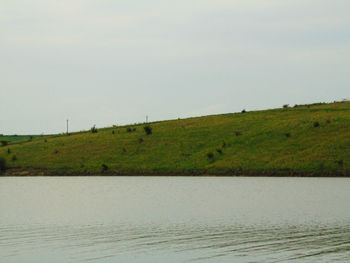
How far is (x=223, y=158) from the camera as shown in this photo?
305ft

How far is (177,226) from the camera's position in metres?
33.9

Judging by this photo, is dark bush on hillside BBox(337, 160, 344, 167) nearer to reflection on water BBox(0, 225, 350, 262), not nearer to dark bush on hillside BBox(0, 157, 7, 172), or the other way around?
reflection on water BBox(0, 225, 350, 262)

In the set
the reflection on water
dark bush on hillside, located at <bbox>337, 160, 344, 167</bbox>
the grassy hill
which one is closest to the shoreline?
the grassy hill

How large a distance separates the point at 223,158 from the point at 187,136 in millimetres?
18985

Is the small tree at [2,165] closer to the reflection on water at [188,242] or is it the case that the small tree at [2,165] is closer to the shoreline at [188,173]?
the shoreline at [188,173]

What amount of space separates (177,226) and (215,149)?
64619 mm

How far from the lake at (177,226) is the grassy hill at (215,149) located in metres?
27.6

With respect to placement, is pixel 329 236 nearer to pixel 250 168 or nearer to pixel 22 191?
pixel 22 191

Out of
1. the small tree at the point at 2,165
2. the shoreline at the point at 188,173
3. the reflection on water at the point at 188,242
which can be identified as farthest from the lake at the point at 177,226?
the small tree at the point at 2,165

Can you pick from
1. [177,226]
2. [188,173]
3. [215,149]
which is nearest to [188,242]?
[177,226]

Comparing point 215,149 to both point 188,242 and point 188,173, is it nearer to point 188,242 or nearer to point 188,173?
point 188,173

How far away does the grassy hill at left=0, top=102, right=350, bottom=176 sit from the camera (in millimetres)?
86500

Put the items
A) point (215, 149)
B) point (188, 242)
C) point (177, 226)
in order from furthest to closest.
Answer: point (215, 149)
point (177, 226)
point (188, 242)

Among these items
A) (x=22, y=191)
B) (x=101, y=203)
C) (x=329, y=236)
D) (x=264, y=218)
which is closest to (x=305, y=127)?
(x=22, y=191)
